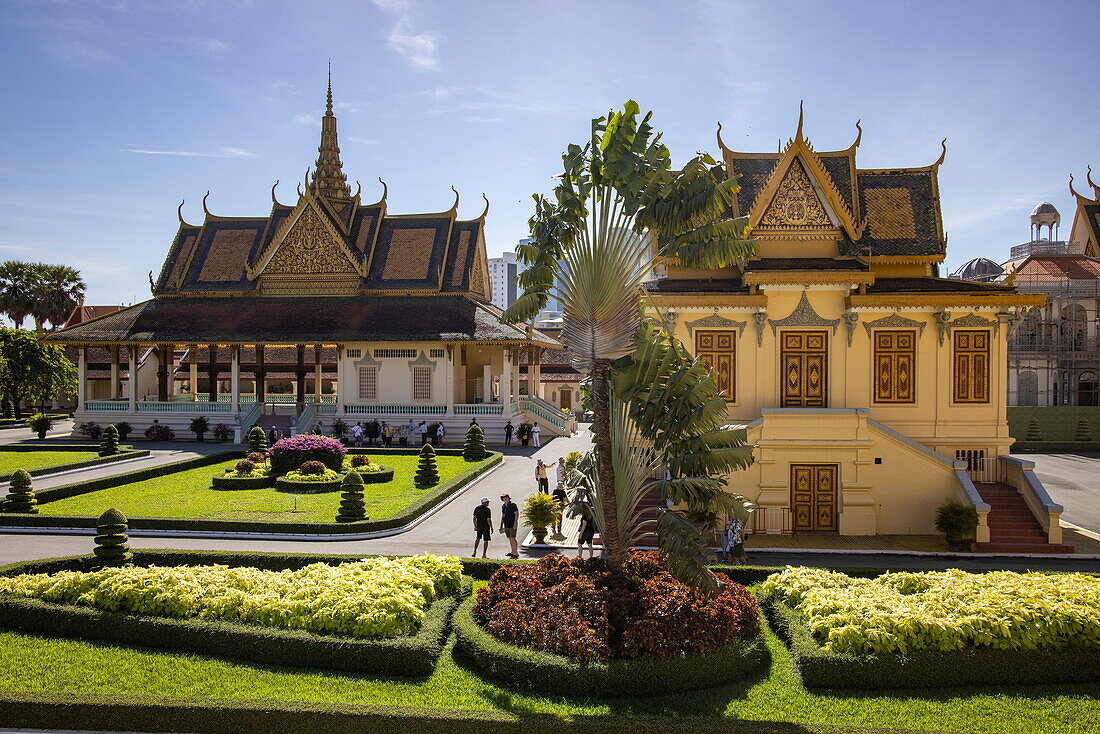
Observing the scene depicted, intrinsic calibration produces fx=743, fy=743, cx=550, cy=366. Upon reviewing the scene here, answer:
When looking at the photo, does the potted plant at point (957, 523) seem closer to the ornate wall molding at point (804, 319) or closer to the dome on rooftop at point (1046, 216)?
the ornate wall molding at point (804, 319)

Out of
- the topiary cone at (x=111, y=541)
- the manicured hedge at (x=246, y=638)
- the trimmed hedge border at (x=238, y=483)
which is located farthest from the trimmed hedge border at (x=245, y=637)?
the trimmed hedge border at (x=238, y=483)

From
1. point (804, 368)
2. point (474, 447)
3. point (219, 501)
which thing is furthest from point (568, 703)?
point (474, 447)

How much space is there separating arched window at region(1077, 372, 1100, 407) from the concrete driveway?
14.2 metres

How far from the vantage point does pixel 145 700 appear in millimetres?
8000

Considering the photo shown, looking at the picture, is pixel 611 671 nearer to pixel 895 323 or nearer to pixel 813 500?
pixel 813 500

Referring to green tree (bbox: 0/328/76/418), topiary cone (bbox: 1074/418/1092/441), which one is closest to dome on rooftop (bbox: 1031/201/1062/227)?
topiary cone (bbox: 1074/418/1092/441)

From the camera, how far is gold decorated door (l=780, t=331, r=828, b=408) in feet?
60.8

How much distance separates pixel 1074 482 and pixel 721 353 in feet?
55.3

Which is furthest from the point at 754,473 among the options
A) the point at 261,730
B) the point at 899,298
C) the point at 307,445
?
the point at 307,445

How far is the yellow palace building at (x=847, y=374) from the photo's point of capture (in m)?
17.2

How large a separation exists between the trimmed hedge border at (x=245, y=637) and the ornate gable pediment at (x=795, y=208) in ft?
43.8

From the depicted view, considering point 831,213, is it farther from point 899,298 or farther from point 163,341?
point 163,341

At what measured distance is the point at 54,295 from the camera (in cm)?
5597

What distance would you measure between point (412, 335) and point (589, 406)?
26844 millimetres
